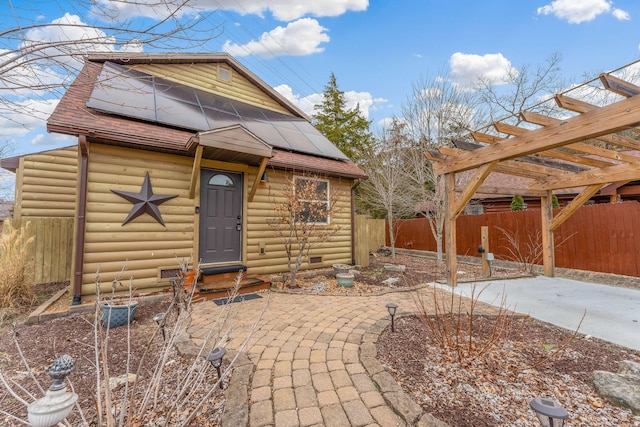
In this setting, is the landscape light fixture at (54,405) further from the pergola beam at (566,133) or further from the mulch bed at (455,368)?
the pergola beam at (566,133)

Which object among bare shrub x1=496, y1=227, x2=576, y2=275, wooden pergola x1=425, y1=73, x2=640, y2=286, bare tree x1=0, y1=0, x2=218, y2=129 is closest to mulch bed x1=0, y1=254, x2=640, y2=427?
bare tree x1=0, y1=0, x2=218, y2=129

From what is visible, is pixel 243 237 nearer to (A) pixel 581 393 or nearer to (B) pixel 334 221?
(B) pixel 334 221

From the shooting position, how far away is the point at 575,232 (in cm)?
662

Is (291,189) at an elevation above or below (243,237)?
above

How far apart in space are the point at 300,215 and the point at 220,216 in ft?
5.38

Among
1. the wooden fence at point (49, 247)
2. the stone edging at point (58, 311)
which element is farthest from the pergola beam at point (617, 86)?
the wooden fence at point (49, 247)

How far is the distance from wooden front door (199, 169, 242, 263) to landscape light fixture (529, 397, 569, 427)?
5.06m

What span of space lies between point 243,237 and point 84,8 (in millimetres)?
4095

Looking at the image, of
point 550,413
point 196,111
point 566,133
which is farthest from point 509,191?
point 196,111

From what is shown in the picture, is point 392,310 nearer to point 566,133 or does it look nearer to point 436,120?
point 566,133

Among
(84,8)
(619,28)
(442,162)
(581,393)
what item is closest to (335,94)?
(619,28)

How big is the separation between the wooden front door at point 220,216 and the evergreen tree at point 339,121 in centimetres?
1329

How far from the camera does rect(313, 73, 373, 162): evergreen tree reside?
18.1 meters

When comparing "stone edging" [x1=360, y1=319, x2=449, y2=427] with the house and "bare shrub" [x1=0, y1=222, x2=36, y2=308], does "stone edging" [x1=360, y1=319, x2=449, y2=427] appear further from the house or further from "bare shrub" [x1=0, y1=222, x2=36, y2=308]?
"bare shrub" [x1=0, y1=222, x2=36, y2=308]
